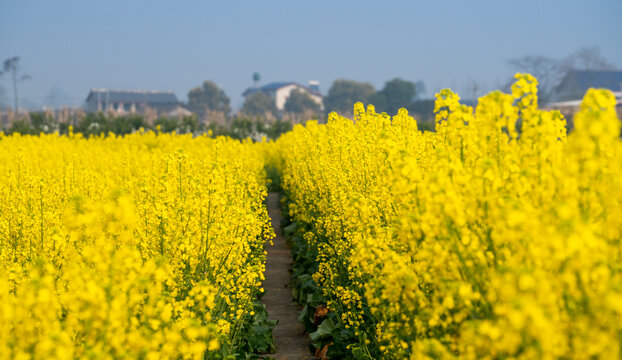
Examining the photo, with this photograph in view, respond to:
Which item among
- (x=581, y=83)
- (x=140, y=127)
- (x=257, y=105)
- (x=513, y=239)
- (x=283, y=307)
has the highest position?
(x=581, y=83)

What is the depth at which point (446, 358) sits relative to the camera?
10.4 feet

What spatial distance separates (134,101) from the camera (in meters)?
121

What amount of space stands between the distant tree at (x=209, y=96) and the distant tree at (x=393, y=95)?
88.6 feet

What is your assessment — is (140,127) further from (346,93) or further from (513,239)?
(346,93)

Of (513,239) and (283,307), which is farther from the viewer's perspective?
(283,307)

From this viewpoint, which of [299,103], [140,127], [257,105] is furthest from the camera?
[257,105]

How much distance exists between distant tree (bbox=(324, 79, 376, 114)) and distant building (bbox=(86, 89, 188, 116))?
995 inches

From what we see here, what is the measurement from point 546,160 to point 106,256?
8.96ft

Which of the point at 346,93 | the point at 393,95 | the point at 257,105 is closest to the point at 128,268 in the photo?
the point at 393,95

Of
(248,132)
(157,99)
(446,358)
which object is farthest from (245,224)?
(157,99)

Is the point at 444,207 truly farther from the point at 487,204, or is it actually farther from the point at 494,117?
the point at 494,117

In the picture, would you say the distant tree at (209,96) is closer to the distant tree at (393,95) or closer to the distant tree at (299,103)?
the distant tree at (299,103)

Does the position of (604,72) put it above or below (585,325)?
above

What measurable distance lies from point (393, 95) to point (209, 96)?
105 ft
